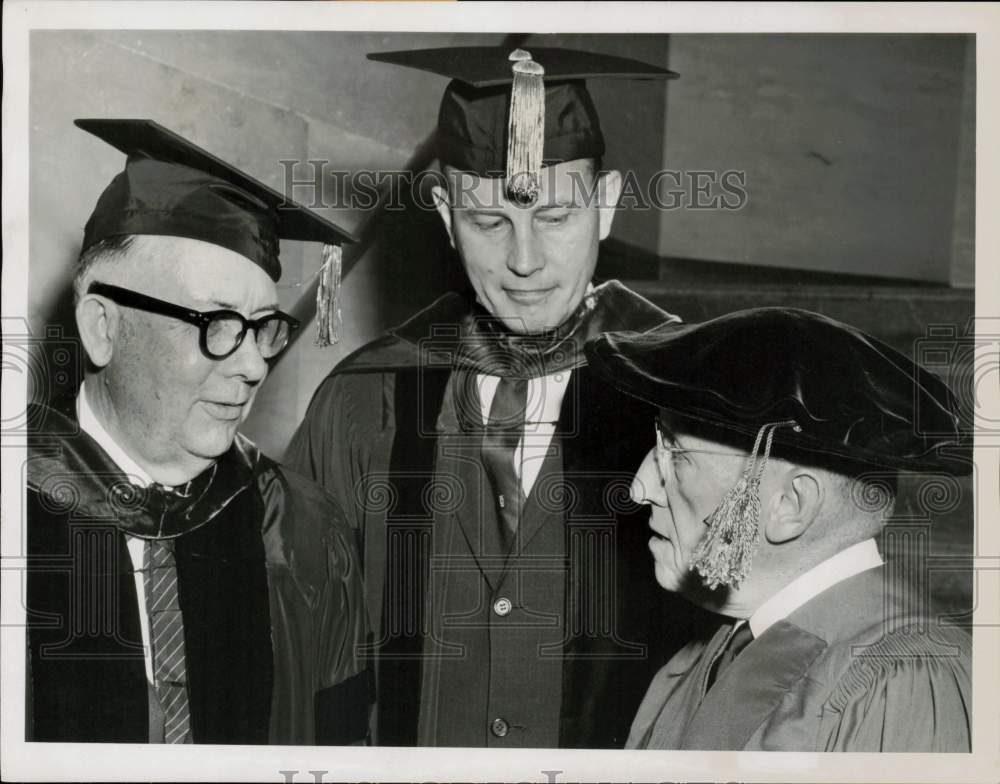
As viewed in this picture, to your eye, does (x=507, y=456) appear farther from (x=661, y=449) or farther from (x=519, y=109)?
(x=519, y=109)

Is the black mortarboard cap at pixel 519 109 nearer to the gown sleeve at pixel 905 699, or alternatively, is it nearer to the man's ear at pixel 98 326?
the man's ear at pixel 98 326

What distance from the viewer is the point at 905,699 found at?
2275mm

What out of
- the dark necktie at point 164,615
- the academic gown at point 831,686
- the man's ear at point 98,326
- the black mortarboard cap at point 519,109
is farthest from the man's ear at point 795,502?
the man's ear at point 98,326

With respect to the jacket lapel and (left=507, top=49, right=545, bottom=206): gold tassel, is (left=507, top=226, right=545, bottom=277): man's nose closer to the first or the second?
(left=507, top=49, right=545, bottom=206): gold tassel

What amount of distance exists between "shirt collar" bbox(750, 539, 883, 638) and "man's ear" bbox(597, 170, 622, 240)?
82 centimetres

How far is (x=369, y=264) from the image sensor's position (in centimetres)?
234

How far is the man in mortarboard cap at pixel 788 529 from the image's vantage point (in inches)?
87.1

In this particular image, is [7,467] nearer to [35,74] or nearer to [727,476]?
[35,74]

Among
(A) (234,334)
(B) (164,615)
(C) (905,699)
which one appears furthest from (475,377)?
(C) (905,699)

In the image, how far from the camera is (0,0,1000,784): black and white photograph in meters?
2.28

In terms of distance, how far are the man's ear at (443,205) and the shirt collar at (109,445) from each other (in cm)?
82

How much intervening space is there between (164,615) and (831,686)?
139 cm

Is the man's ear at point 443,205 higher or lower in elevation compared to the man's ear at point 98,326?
higher

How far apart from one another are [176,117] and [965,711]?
2103 mm
